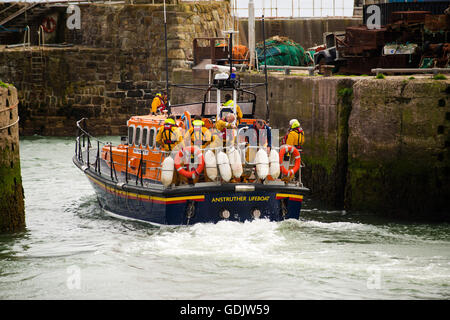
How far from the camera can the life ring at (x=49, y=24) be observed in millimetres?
33250

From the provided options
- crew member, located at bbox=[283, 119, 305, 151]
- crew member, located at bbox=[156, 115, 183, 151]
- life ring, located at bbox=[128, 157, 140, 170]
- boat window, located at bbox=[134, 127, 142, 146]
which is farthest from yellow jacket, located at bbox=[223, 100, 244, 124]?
life ring, located at bbox=[128, 157, 140, 170]

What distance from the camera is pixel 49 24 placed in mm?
33281

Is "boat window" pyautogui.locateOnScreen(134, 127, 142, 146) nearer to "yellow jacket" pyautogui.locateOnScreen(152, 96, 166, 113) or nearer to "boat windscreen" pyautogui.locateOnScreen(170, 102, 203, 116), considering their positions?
"boat windscreen" pyautogui.locateOnScreen(170, 102, 203, 116)

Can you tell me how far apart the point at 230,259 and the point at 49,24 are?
23.4m

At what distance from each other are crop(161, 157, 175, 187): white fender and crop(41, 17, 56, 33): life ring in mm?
21005

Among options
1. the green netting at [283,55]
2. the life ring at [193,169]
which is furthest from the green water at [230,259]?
the green netting at [283,55]

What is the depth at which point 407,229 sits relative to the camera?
47.2ft

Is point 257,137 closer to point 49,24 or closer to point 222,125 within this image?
point 222,125

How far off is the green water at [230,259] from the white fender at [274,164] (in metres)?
0.81

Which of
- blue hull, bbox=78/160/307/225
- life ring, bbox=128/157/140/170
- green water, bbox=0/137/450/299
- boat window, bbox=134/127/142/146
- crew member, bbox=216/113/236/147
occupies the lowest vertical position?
green water, bbox=0/137/450/299

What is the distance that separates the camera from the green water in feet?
35.3

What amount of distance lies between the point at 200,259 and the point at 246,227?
1605 mm

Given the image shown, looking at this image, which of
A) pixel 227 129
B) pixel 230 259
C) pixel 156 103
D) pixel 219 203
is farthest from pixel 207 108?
pixel 230 259
